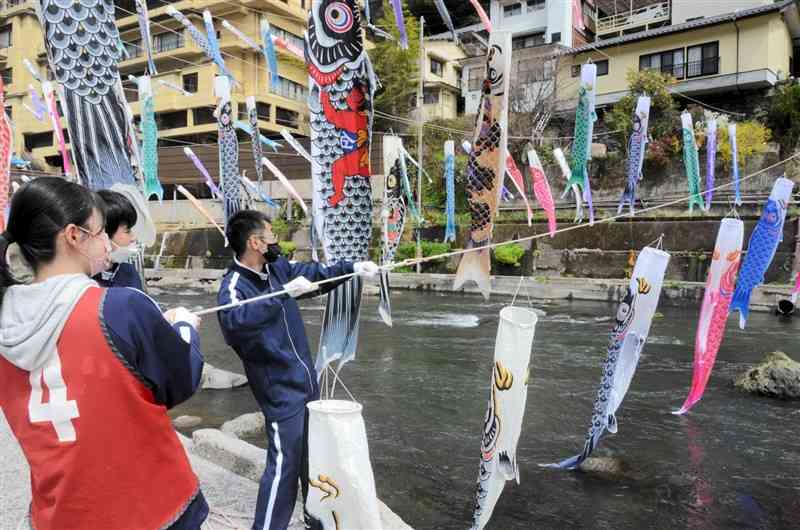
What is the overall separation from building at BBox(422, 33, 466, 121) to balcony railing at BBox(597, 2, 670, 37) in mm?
7462

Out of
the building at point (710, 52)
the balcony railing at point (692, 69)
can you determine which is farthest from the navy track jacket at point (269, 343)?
the balcony railing at point (692, 69)

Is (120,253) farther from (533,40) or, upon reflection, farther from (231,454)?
(533,40)

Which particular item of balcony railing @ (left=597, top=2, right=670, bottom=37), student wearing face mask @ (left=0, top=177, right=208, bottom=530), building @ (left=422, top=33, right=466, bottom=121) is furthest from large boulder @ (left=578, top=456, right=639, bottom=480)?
building @ (left=422, top=33, right=466, bottom=121)

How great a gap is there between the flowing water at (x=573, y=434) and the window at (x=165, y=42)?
25241 mm

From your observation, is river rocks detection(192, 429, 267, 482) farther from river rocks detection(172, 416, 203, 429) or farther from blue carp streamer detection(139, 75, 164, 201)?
blue carp streamer detection(139, 75, 164, 201)

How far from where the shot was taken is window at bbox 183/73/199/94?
3130 centimetres

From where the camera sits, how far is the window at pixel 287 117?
106ft

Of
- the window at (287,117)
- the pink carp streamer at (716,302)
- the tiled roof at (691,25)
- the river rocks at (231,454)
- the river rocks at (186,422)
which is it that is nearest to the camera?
the river rocks at (231,454)

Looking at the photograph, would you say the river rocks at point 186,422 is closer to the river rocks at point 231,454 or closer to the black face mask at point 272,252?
the river rocks at point 231,454

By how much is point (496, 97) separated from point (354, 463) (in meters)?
2.87

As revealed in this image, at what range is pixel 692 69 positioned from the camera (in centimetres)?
2572

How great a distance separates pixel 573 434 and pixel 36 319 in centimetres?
608

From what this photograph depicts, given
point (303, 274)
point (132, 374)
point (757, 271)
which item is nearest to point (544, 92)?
point (757, 271)

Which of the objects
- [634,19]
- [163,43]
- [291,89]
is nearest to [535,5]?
[634,19]
